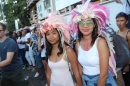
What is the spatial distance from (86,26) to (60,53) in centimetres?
56

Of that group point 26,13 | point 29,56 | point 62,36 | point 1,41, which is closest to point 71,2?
point 29,56

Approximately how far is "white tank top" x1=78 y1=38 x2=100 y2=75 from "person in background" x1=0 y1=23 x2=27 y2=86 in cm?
157

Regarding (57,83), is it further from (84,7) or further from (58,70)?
(84,7)

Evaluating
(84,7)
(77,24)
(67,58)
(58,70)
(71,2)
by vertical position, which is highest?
(71,2)

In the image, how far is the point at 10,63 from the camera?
370 cm

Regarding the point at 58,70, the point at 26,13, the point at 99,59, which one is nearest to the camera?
the point at 99,59

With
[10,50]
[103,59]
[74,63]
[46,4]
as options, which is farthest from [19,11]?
[103,59]

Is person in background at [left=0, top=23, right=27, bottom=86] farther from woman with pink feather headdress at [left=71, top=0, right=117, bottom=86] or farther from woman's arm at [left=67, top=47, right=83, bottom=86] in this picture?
woman with pink feather headdress at [left=71, top=0, right=117, bottom=86]

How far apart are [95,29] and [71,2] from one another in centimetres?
655

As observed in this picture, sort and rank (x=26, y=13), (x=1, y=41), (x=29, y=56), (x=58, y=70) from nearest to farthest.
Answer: (x=58, y=70), (x=1, y=41), (x=29, y=56), (x=26, y=13)

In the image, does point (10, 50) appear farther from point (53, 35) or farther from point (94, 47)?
point (94, 47)

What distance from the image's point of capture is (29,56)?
8.80 meters

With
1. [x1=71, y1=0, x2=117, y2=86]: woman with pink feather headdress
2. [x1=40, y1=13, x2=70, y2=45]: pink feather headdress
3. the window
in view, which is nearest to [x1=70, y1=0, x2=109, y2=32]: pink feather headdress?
[x1=71, y1=0, x2=117, y2=86]: woman with pink feather headdress

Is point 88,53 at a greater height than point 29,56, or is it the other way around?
point 88,53
